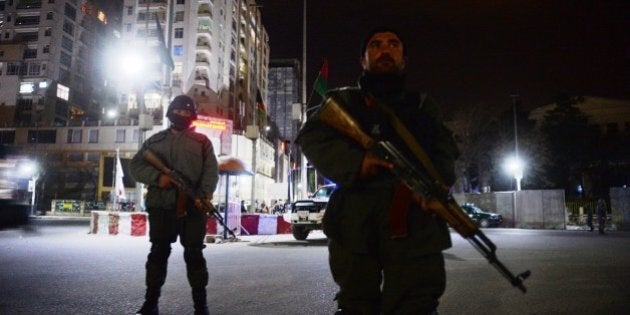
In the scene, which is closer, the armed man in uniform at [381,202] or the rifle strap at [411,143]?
the armed man in uniform at [381,202]

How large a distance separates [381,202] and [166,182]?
251cm

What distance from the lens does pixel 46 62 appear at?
7325 centimetres

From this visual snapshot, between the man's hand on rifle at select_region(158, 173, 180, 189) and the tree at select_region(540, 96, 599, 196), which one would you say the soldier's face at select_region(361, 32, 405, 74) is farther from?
the tree at select_region(540, 96, 599, 196)

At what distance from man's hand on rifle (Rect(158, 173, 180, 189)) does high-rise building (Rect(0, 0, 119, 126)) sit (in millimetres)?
75433

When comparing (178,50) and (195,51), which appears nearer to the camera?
(195,51)

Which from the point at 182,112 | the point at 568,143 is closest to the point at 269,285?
the point at 182,112

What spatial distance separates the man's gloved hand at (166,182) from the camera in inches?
156

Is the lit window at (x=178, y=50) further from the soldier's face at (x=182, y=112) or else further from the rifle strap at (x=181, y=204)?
the rifle strap at (x=181, y=204)

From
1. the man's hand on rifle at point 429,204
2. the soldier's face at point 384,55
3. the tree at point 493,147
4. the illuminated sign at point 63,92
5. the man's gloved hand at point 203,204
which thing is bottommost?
the man's gloved hand at point 203,204

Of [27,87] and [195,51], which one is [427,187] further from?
[27,87]

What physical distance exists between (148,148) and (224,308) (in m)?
1.78

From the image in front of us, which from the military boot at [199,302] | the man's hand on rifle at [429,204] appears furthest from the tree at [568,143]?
the man's hand on rifle at [429,204]

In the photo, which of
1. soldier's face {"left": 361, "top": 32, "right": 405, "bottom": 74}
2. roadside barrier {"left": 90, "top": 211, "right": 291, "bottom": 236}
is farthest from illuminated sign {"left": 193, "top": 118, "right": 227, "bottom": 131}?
soldier's face {"left": 361, "top": 32, "right": 405, "bottom": 74}

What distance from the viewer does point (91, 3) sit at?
84.4m
